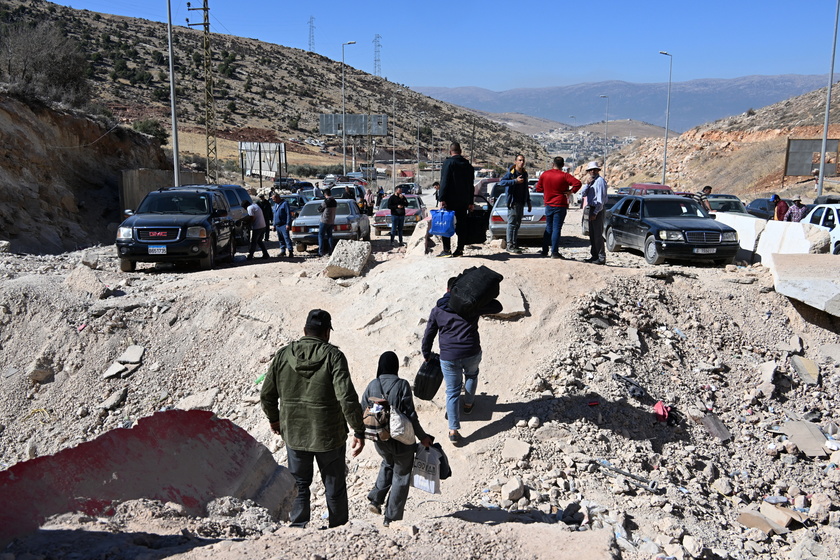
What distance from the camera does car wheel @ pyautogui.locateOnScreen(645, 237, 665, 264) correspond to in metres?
13.0

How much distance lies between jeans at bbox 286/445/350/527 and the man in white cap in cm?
718

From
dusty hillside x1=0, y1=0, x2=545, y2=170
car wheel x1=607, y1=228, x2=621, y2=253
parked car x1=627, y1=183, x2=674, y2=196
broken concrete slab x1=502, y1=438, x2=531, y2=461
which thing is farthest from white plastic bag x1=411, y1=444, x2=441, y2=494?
dusty hillside x1=0, y1=0, x2=545, y2=170

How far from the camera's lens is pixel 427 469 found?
16.8ft

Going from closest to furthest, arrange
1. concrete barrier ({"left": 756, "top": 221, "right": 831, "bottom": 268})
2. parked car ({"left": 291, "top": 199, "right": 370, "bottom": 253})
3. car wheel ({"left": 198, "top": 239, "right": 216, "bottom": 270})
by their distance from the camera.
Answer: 1. concrete barrier ({"left": 756, "top": 221, "right": 831, "bottom": 268})
2. car wheel ({"left": 198, "top": 239, "right": 216, "bottom": 270})
3. parked car ({"left": 291, "top": 199, "right": 370, "bottom": 253})

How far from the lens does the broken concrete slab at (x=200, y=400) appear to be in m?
8.59

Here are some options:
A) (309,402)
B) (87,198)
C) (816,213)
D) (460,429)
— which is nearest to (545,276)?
(460,429)

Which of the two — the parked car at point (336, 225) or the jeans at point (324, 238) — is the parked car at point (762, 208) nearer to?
the parked car at point (336, 225)

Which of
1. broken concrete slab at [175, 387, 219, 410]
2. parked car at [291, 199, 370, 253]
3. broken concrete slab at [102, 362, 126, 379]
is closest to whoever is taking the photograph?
broken concrete slab at [175, 387, 219, 410]

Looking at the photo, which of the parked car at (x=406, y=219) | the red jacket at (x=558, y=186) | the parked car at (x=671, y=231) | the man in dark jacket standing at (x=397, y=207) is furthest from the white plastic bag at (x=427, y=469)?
the parked car at (x=406, y=219)

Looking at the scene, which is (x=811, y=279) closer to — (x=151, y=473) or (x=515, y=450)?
(x=515, y=450)

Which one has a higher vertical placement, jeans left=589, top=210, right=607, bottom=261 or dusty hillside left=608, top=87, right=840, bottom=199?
dusty hillside left=608, top=87, right=840, bottom=199

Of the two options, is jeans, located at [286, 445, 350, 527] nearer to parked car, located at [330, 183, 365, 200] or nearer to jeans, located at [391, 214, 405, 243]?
jeans, located at [391, 214, 405, 243]

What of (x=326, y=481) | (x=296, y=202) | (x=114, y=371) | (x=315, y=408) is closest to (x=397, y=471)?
(x=326, y=481)

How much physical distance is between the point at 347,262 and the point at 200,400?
3.89m
